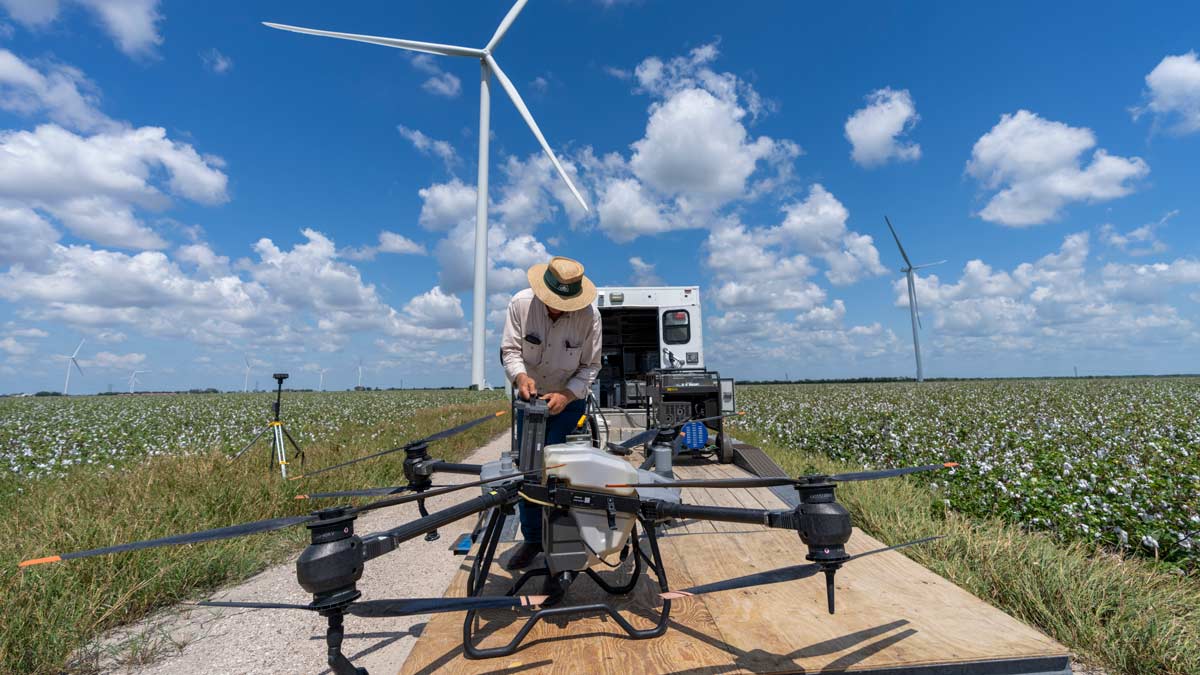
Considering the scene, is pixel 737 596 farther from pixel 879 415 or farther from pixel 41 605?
pixel 879 415

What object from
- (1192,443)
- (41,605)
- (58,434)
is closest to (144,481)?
(41,605)

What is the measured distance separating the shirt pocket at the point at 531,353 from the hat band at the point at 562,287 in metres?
0.48

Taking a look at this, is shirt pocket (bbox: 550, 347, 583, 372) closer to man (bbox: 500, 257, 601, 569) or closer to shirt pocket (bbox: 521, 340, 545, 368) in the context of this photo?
man (bbox: 500, 257, 601, 569)

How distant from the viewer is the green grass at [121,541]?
3281 mm

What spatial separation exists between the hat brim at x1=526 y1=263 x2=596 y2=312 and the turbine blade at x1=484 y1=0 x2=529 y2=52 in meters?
30.9

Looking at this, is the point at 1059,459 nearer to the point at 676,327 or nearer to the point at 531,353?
the point at 676,327

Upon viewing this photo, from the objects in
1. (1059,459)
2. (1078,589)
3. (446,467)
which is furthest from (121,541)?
(1059,459)

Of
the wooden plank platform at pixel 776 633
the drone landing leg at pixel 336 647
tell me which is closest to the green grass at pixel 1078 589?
the wooden plank platform at pixel 776 633

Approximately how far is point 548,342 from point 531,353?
0.16 meters

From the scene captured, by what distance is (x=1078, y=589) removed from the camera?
345cm

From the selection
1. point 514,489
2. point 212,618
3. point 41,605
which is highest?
point 514,489

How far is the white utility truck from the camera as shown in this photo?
7.84m

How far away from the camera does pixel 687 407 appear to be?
25.9ft

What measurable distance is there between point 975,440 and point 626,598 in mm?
9386
